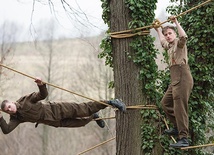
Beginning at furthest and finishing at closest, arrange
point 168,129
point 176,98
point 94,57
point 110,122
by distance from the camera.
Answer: point 94,57 → point 110,122 → point 168,129 → point 176,98

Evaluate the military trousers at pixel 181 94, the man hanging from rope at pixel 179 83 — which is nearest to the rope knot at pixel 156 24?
the man hanging from rope at pixel 179 83

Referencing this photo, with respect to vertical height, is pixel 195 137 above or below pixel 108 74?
below

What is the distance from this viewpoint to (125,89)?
4.39 meters

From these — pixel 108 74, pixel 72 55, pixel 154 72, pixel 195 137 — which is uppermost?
pixel 72 55

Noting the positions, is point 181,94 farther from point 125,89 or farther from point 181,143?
point 125,89

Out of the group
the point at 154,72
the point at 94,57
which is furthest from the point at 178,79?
the point at 94,57

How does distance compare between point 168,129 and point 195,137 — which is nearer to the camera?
point 168,129

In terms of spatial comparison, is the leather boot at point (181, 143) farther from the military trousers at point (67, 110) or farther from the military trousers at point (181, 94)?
the military trousers at point (67, 110)

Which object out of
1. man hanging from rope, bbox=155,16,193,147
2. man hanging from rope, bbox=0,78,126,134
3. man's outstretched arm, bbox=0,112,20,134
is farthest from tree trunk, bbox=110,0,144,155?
man's outstretched arm, bbox=0,112,20,134

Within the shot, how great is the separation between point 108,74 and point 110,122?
2.06 metres

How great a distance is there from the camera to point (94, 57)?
1719 centimetres

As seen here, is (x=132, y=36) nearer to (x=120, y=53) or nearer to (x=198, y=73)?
(x=120, y=53)

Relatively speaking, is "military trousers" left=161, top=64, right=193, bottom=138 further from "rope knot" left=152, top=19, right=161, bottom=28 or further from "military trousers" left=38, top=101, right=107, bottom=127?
"military trousers" left=38, top=101, right=107, bottom=127

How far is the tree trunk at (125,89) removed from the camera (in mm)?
4352
